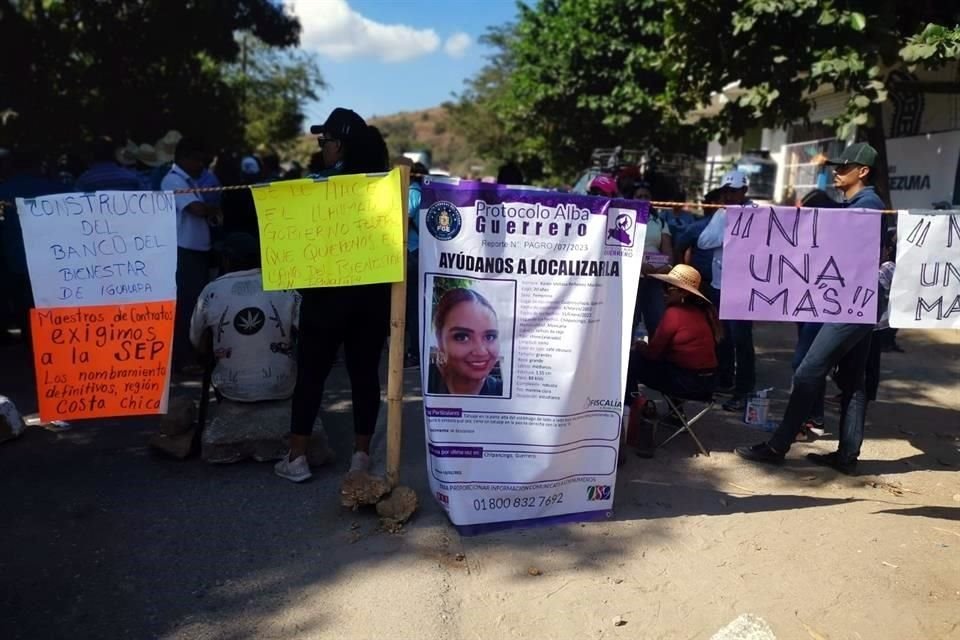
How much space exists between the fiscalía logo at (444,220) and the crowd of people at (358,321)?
17.4 inches

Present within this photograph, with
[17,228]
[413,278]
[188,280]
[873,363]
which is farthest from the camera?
[413,278]

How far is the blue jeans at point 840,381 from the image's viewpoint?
4508 mm

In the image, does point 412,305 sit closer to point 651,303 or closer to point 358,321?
point 651,303

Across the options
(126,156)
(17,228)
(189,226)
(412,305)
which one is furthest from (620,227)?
(126,156)

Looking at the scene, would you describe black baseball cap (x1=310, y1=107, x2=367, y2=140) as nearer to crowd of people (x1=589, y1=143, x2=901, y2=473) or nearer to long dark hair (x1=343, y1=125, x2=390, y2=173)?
long dark hair (x1=343, y1=125, x2=390, y2=173)

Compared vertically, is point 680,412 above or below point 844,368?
below

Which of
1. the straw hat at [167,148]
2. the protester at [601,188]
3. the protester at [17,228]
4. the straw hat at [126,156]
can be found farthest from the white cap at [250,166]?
the protester at [601,188]

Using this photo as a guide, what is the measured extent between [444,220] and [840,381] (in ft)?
9.05

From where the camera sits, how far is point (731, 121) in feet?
27.0

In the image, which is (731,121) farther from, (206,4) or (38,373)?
(206,4)

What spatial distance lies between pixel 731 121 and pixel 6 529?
7.27m

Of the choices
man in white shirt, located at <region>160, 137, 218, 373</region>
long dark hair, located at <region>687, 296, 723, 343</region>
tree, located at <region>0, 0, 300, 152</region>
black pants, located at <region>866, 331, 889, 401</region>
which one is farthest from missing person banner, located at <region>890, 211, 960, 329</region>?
tree, located at <region>0, 0, 300, 152</region>

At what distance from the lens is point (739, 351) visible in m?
5.99

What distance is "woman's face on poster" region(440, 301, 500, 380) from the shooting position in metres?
3.71
